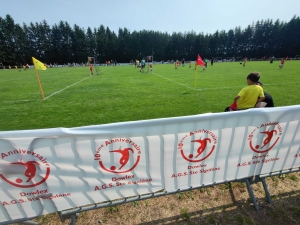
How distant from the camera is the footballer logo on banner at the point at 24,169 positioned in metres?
1.71

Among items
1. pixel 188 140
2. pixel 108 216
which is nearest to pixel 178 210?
pixel 108 216

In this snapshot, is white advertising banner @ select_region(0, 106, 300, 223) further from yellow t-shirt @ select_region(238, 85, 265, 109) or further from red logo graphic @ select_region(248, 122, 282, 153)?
yellow t-shirt @ select_region(238, 85, 265, 109)

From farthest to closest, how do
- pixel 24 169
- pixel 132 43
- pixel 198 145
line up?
1. pixel 132 43
2. pixel 198 145
3. pixel 24 169

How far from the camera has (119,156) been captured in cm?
198

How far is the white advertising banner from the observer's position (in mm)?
1763

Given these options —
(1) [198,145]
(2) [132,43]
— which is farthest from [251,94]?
Result: (2) [132,43]

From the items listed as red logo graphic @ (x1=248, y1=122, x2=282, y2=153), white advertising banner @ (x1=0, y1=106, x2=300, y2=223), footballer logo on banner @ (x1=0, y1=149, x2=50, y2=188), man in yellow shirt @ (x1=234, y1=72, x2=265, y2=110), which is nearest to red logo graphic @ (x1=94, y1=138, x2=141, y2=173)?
white advertising banner @ (x1=0, y1=106, x2=300, y2=223)

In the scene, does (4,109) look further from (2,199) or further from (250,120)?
(250,120)

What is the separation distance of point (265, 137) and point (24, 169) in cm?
315

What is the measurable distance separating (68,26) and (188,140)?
3880 inches

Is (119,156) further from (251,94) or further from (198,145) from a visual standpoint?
(251,94)

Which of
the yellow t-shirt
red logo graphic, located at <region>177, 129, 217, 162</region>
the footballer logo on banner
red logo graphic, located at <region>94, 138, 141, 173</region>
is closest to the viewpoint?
the footballer logo on banner

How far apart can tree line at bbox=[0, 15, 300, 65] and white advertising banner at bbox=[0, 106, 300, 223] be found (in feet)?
272

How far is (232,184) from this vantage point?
3025 millimetres
